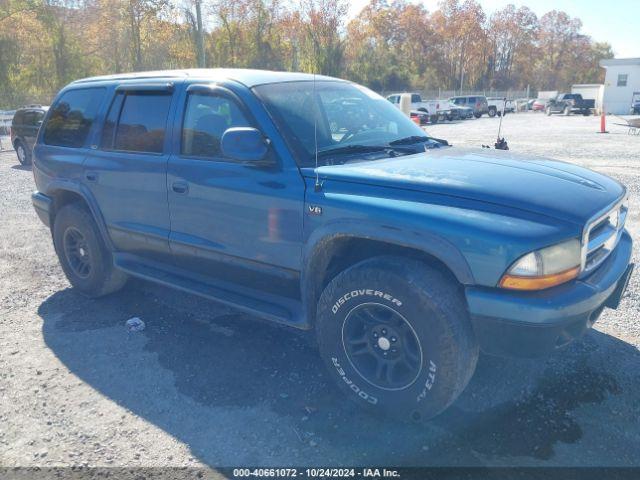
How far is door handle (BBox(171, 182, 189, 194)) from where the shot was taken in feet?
11.9

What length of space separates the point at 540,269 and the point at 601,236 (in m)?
0.69

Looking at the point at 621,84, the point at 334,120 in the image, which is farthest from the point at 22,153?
the point at 621,84

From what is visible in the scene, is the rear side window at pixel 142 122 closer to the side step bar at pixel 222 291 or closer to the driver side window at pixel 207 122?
the driver side window at pixel 207 122

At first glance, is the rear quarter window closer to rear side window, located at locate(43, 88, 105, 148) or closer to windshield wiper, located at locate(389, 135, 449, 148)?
rear side window, located at locate(43, 88, 105, 148)

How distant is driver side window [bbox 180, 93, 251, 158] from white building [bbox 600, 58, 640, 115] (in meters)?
50.9

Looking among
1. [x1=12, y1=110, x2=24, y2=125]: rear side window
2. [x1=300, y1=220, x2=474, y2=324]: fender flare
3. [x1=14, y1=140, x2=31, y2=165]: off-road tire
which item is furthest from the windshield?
[x1=12, y1=110, x2=24, y2=125]: rear side window

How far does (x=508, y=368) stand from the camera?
344cm

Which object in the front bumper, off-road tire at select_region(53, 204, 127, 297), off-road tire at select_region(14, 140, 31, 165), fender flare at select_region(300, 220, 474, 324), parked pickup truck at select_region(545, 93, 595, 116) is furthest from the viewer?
parked pickup truck at select_region(545, 93, 595, 116)

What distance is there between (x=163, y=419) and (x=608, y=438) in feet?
8.00

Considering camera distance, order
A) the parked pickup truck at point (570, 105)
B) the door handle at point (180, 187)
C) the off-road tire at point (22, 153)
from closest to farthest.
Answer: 1. the door handle at point (180, 187)
2. the off-road tire at point (22, 153)
3. the parked pickup truck at point (570, 105)

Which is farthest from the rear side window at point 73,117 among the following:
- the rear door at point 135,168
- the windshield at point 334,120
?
the windshield at point 334,120

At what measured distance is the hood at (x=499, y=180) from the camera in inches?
104

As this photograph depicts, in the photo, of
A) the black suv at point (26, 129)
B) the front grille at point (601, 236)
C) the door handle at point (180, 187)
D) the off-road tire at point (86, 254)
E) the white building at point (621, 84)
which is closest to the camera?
the front grille at point (601, 236)

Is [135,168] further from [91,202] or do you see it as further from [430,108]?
[430,108]
